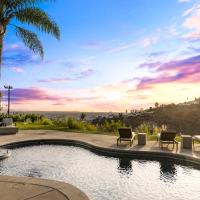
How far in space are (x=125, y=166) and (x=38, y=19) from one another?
7574mm

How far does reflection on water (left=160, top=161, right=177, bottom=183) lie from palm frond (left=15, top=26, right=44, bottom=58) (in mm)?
7643

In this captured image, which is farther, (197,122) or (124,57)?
(197,122)

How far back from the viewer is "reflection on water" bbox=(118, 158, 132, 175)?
11038mm

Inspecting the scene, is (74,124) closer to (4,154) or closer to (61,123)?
(61,123)

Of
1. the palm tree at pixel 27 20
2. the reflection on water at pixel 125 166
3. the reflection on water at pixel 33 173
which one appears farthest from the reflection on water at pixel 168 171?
the palm tree at pixel 27 20

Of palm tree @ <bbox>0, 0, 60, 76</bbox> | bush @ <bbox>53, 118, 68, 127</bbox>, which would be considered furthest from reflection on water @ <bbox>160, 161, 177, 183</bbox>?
bush @ <bbox>53, 118, 68, 127</bbox>

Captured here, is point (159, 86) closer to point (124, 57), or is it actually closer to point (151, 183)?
point (124, 57)

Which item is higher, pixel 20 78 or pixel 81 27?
pixel 81 27

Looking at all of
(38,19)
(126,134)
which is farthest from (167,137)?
(38,19)

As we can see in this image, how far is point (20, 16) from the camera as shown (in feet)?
43.7

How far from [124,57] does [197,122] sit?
55658mm

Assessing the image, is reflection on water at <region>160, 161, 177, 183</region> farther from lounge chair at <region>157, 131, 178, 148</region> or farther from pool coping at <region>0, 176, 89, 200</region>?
pool coping at <region>0, 176, 89, 200</region>

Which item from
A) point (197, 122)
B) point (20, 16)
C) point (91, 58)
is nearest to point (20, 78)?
point (91, 58)

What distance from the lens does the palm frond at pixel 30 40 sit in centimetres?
1374
